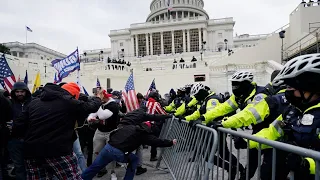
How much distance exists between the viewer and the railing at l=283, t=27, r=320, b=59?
22759 millimetres

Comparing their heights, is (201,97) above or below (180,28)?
below

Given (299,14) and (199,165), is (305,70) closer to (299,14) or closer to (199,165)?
(199,165)

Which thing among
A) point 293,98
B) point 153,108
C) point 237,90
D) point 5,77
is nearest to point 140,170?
point 153,108

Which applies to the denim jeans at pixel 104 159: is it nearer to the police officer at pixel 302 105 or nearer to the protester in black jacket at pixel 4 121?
the protester in black jacket at pixel 4 121

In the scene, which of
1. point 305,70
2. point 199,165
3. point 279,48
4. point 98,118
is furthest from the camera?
point 279,48

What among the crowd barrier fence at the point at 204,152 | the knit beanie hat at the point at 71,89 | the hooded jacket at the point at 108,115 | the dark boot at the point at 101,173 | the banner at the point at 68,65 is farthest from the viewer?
the banner at the point at 68,65

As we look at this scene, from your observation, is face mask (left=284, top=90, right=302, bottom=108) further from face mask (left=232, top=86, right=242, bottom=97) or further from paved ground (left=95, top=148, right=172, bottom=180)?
paved ground (left=95, top=148, right=172, bottom=180)

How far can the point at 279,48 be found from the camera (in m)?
31.2

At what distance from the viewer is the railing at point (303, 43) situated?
22759mm

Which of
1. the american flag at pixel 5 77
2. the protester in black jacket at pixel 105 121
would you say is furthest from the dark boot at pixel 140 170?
the american flag at pixel 5 77

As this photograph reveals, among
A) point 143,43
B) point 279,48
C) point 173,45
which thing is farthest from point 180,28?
point 279,48

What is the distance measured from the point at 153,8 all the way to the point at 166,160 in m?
86.2

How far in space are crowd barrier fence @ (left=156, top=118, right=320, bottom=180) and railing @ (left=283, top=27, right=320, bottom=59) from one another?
828 inches

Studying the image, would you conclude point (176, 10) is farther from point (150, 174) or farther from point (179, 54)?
point (150, 174)
